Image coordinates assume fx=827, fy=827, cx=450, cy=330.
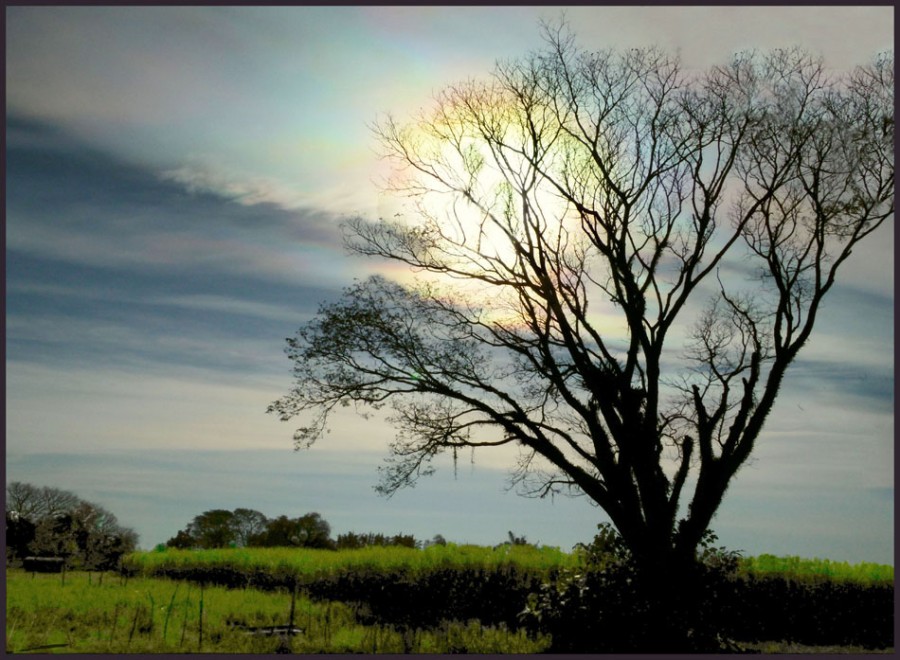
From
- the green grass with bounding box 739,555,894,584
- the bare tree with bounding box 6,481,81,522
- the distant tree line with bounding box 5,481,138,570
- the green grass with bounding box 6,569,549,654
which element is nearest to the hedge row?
the green grass with bounding box 739,555,894,584

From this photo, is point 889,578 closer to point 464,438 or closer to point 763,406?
point 763,406

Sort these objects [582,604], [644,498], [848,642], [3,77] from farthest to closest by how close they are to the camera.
→ [848,642], [644,498], [582,604], [3,77]

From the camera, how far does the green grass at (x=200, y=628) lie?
44.2ft

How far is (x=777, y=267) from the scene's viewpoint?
18.6 m

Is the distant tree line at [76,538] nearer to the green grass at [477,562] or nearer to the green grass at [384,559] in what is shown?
the green grass at [384,559]

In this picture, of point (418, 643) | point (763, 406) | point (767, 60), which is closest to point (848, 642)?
point (763, 406)

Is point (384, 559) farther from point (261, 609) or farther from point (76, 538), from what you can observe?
point (76, 538)

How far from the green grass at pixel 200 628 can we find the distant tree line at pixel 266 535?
5.26 m

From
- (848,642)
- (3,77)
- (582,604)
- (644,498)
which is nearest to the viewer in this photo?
(3,77)

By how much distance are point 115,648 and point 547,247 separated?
441 inches

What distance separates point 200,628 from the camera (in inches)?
547

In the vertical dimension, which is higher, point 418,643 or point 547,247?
point 547,247

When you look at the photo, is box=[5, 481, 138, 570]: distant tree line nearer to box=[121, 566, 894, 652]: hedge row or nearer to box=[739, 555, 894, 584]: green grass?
box=[121, 566, 894, 652]: hedge row

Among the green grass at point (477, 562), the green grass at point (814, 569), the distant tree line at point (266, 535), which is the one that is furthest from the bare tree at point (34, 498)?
the green grass at point (814, 569)
